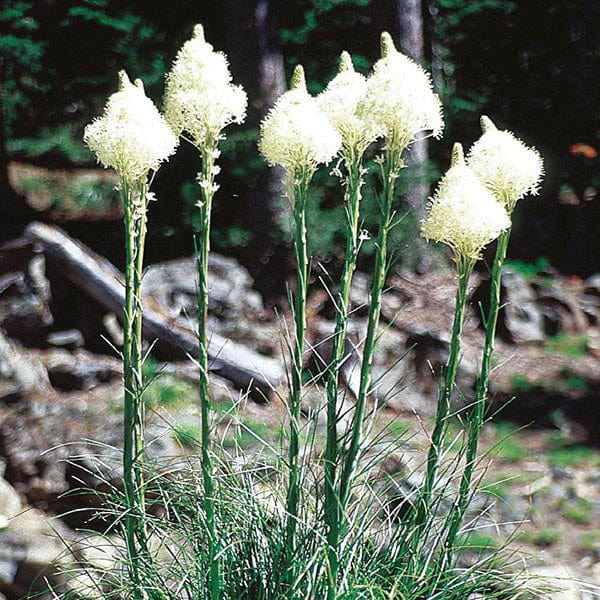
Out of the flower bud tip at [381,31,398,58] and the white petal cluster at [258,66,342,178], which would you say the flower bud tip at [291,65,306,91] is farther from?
the flower bud tip at [381,31,398,58]

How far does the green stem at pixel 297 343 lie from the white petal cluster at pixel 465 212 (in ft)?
0.99

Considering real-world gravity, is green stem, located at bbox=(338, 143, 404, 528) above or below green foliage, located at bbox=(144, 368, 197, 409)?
above

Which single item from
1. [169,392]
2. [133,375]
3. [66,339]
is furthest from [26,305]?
[133,375]

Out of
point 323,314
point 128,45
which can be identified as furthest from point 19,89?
point 323,314

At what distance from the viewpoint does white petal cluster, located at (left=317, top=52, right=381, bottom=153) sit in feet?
7.27

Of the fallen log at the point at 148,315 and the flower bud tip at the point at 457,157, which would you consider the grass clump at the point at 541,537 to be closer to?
the fallen log at the point at 148,315

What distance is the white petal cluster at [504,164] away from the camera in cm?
230

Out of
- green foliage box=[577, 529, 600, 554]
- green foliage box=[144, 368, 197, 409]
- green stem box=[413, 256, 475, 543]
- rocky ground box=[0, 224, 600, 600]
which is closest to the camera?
green stem box=[413, 256, 475, 543]

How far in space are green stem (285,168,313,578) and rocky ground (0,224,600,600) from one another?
152cm

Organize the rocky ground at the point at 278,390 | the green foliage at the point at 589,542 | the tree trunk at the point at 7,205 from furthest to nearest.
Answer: the tree trunk at the point at 7,205, the rocky ground at the point at 278,390, the green foliage at the point at 589,542

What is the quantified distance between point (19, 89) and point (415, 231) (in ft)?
12.0

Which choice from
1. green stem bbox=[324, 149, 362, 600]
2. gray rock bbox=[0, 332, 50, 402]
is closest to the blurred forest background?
gray rock bbox=[0, 332, 50, 402]

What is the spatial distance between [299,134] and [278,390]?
3.49 meters

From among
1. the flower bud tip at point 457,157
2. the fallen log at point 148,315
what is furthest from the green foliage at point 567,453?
the flower bud tip at point 457,157
